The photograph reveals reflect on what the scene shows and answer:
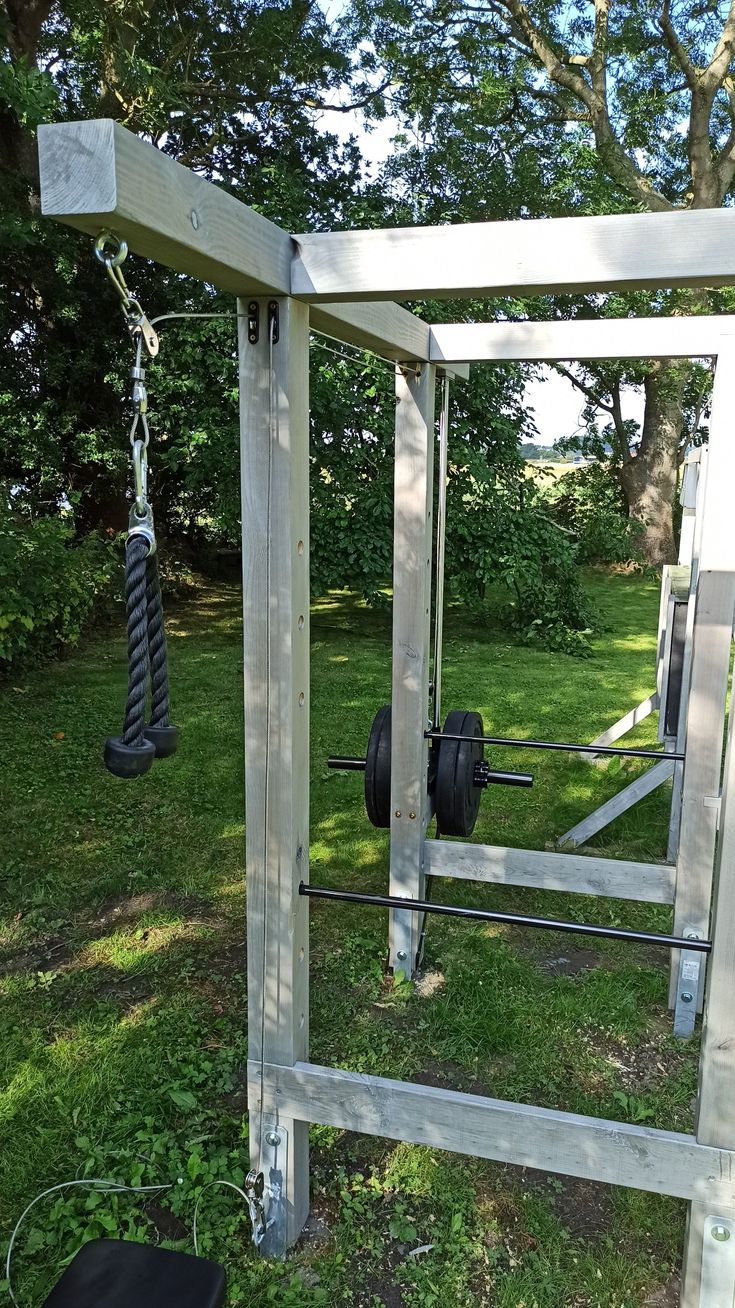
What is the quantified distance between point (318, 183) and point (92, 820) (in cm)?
789

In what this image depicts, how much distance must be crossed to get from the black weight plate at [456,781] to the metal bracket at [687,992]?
0.84 m

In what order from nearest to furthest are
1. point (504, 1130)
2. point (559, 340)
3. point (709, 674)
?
point (504, 1130), point (709, 674), point (559, 340)

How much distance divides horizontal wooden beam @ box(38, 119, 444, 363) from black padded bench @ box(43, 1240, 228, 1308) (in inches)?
70.1

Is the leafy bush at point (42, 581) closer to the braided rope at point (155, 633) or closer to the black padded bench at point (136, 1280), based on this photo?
the braided rope at point (155, 633)

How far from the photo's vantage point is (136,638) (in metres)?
1.49

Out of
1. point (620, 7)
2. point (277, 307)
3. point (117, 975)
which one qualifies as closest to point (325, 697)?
point (117, 975)

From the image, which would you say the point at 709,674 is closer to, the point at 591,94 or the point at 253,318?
the point at 253,318

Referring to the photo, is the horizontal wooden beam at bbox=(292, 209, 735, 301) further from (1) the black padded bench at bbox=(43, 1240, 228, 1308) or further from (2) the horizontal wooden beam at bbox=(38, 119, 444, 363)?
(1) the black padded bench at bbox=(43, 1240, 228, 1308)

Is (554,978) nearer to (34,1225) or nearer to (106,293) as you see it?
(34,1225)

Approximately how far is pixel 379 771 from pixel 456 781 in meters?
0.28

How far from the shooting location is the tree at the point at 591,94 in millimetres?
11742

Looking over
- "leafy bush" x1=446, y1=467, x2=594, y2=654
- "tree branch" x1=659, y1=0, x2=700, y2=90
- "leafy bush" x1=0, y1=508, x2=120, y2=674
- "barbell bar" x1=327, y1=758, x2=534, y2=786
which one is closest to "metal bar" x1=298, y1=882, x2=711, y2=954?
"barbell bar" x1=327, y1=758, x2=534, y2=786

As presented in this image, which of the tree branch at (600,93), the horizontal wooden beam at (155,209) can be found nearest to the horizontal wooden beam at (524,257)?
the horizontal wooden beam at (155,209)

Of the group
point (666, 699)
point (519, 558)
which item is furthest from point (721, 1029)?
point (519, 558)
